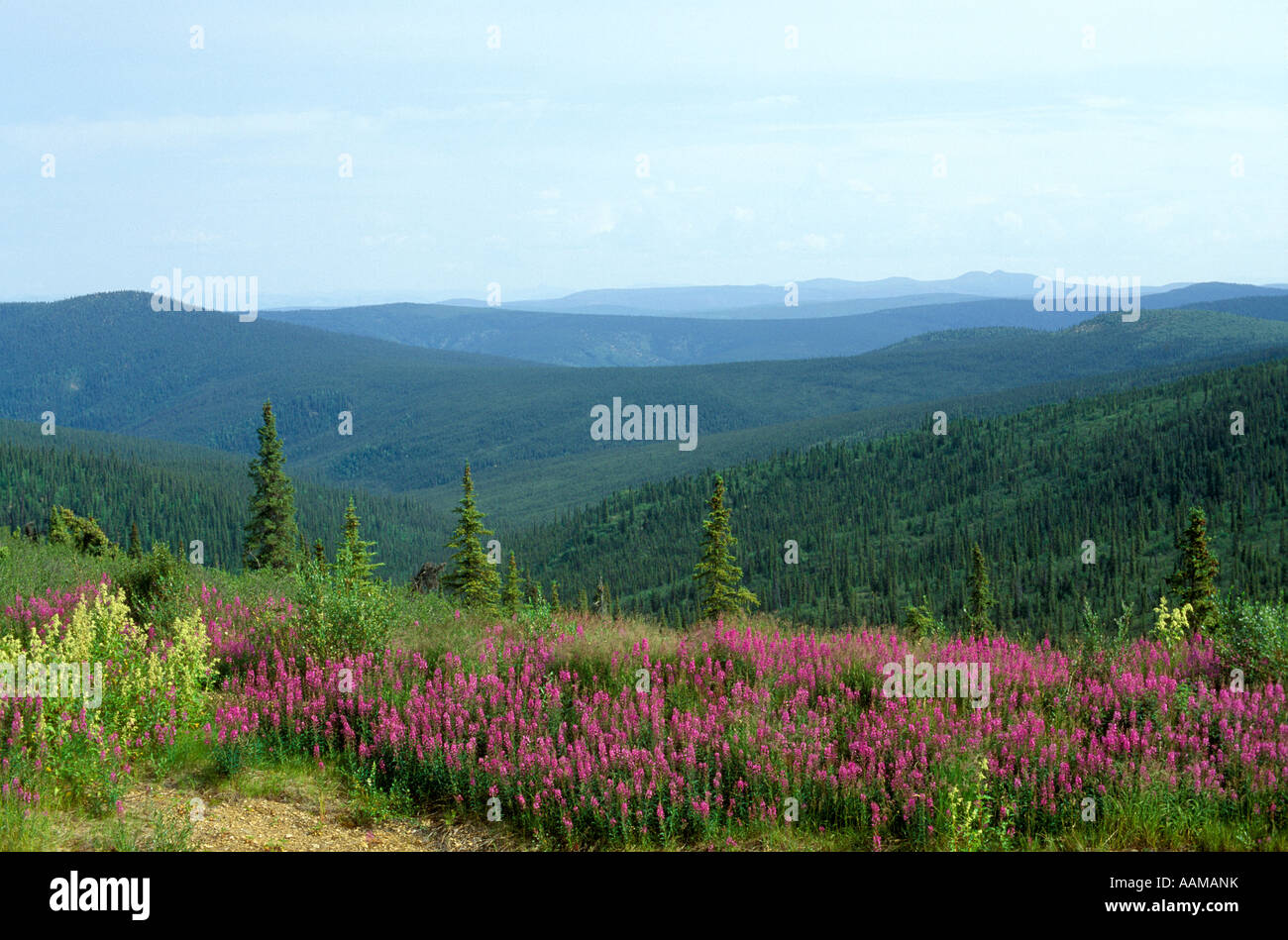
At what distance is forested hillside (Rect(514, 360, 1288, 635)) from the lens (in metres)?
105

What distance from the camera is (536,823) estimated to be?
278 inches

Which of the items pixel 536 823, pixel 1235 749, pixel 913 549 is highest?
pixel 1235 749

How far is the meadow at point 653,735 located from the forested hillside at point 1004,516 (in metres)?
80.1

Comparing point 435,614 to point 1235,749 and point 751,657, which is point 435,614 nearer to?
point 751,657

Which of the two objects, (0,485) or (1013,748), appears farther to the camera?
(0,485)

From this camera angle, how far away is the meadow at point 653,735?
680 cm

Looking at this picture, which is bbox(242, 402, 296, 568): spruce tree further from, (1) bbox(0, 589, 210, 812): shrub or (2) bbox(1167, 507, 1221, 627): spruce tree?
(1) bbox(0, 589, 210, 812): shrub

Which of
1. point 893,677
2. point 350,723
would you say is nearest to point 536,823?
point 350,723

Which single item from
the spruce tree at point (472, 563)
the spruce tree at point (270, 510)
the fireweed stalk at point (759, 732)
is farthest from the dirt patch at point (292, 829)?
the spruce tree at point (270, 510)

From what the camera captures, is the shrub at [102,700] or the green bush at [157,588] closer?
the shrub at [102,700]

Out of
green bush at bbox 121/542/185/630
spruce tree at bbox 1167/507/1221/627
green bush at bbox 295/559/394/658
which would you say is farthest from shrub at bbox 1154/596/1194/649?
spruce tree at bbox 1167/507/1221/627

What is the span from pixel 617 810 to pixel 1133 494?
140m

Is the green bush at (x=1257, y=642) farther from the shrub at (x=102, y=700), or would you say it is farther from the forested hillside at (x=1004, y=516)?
the forested hillside at (x=1004, y=516)

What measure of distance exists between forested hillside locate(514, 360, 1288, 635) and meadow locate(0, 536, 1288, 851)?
80.1 metres
